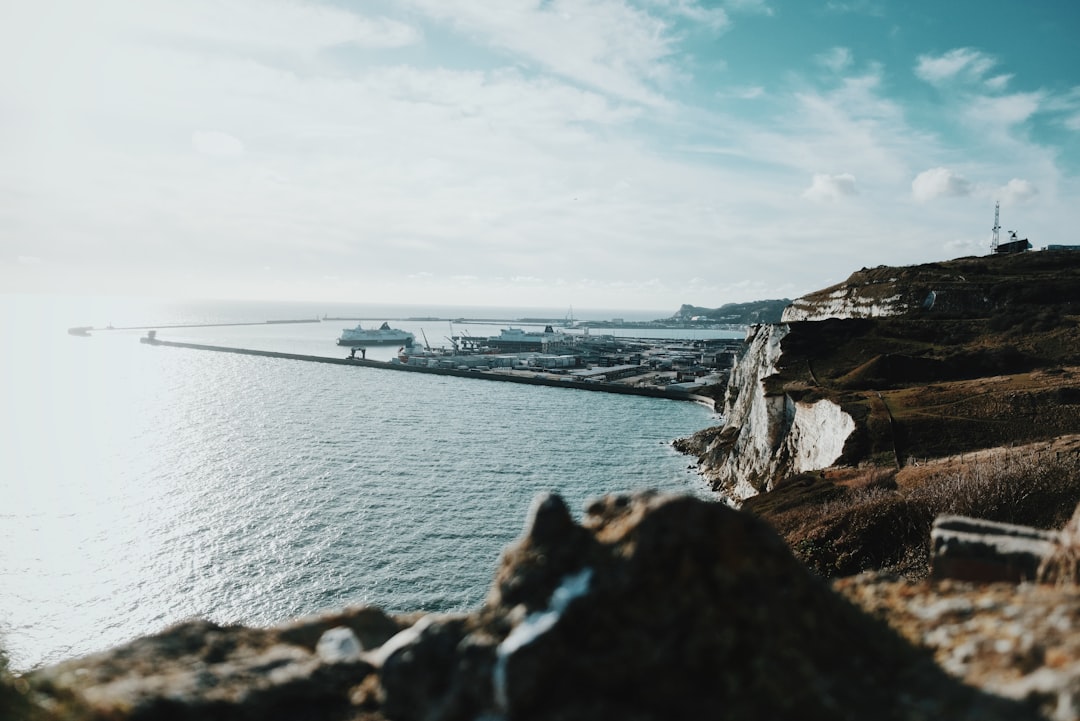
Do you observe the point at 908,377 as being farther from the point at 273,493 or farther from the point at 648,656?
the point at 648,656

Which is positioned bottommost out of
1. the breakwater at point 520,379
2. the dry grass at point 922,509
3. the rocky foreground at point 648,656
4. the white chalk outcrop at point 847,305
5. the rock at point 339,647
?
the breakwater at point 520,379

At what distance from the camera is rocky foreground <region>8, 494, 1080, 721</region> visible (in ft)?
18.9

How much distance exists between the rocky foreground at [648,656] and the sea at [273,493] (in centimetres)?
2790

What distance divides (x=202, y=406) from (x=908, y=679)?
108 m

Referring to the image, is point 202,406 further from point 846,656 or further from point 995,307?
point 995,307

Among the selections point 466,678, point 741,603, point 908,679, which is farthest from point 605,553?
point 908,679

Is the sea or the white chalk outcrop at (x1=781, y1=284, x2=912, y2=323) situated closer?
the sea

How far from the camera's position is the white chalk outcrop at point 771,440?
4878 centimetres

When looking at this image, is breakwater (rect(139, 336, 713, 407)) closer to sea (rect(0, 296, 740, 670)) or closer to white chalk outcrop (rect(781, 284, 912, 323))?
sea (rect(0, 296, 740, 670))

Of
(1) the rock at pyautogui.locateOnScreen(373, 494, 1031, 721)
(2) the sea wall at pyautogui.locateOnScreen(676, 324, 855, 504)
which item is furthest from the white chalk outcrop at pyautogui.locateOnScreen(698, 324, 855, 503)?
(1) the rock at pyautogui.locateOnScreen(373, 494, 1031, 721)

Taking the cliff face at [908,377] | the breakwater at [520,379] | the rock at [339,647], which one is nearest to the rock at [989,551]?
the rock at [339,647]

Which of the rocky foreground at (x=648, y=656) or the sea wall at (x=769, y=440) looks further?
the sea wall at (x=769, y=440)

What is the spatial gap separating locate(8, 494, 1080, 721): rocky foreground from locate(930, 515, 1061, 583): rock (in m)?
1.75

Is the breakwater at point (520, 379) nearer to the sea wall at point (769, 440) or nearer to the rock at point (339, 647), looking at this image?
the sea wall at point (769, 440)
